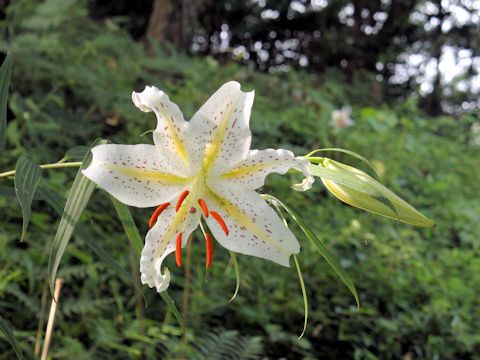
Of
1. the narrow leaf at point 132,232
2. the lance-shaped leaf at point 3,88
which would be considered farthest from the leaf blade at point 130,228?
the lance-shaped leaf at point 3,88

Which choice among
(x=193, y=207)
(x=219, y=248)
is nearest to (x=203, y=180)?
(x=193, y=207)

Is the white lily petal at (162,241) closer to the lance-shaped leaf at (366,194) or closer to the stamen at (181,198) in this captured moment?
the stamen at (181,198)

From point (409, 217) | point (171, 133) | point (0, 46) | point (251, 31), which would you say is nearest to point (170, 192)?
point (171, 133)

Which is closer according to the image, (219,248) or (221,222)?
(221,222)

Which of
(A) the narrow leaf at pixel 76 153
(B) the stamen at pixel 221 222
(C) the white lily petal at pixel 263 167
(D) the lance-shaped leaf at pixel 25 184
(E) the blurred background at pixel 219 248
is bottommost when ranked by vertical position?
(E) the blurred background at pixel 219 248

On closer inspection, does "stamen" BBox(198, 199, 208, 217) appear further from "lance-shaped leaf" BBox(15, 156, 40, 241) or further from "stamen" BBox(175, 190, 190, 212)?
"lance-shaped leaf" BBox(15, 156, 40, 241)

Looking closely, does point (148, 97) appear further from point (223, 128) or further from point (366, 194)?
point (366, 194)
